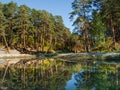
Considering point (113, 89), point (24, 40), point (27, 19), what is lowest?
point (113, 89)

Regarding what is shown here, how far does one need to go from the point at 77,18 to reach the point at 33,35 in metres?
25.2

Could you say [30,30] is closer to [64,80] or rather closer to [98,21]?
[98,21]

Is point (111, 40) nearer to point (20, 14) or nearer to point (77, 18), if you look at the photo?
point (77, 18)

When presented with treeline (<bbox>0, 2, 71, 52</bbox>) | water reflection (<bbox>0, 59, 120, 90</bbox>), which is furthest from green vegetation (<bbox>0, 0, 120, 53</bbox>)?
water reflection (<bbox>0, 59, 120, 90</bbox>)

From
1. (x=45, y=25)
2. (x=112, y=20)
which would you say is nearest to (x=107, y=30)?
(x=112, y=20)

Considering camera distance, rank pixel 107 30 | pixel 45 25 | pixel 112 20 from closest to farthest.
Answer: pixel 112 20 → pixel 107 30 → pixel 45 25

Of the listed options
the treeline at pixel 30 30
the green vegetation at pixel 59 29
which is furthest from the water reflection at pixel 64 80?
the treeline at pixel 30 30

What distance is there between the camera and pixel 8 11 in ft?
244

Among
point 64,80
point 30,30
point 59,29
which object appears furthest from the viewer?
point 59,29

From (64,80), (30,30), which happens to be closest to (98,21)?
(30,30)

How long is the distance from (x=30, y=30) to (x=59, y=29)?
11590 mm

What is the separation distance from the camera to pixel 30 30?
75.9 m

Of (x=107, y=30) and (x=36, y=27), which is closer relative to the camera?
(x=107, y=30)

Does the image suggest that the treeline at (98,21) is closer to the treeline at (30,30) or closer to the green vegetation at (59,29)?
the green vegetation at (59,29)
